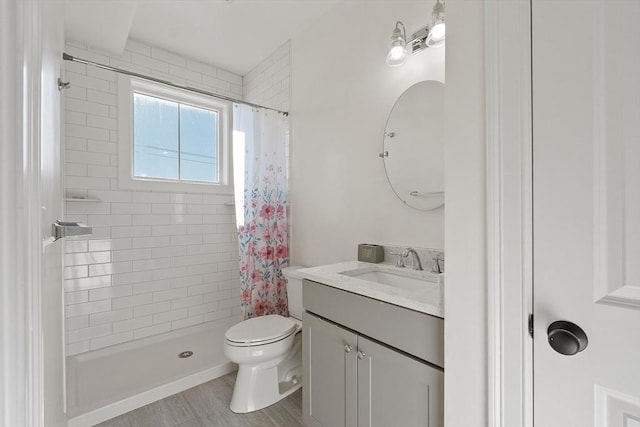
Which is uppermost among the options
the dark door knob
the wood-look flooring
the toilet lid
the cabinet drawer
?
the dark door knob

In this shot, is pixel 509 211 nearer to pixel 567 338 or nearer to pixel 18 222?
pixel 567 338

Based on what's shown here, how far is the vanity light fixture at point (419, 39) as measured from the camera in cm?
135

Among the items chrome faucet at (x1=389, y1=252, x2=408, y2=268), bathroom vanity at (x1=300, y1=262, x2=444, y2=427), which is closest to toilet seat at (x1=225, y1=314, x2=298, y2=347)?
bathroom vanity at (x1=300, y1=262, x2=444, y2=427)

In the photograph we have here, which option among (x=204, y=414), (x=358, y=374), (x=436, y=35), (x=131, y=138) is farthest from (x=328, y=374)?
(x=131, y=138)

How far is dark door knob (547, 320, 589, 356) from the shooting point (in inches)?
24.3

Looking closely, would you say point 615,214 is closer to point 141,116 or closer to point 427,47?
point 427,47

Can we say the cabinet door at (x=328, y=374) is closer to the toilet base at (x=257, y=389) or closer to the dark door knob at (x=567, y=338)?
the toilet base at (x=257, y=389)

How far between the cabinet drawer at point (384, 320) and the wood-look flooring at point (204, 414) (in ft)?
2.50

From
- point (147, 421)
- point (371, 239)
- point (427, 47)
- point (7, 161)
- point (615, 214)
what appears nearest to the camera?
point (7, 161)

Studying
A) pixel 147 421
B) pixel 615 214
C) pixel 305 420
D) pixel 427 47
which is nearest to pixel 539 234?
pixel 615 214

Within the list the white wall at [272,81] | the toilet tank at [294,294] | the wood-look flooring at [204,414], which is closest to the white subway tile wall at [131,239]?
the white wall at [272,81]

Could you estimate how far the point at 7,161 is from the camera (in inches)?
18.5

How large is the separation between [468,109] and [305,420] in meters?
1.66

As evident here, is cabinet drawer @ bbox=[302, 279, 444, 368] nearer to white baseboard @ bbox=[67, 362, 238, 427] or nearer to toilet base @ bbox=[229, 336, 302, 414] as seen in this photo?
toilet base @ bbox=[229, 336, 302, 414]
